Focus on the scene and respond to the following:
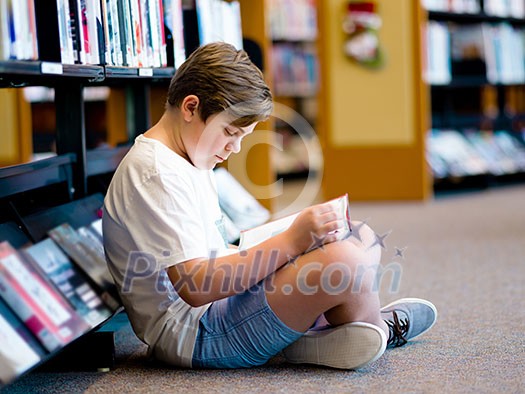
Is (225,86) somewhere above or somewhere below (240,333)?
above

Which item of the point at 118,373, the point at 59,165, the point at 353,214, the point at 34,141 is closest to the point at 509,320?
the point at 118,373

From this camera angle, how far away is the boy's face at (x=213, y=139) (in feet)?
5.78

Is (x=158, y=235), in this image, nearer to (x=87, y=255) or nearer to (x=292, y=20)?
(x=87, y=255)

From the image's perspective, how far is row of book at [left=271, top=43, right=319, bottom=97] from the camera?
6.79 meters

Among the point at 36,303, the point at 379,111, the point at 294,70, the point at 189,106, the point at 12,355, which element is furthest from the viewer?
the point at 294,70

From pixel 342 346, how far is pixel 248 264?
285 millimetres

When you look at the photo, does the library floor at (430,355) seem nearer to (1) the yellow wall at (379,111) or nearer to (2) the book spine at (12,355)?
(2) the book spine at (12,355)

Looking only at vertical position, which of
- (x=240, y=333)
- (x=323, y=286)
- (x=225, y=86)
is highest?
(x=225, y=86)

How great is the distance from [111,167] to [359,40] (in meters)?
2.83

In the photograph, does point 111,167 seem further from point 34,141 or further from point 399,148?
point 34,141

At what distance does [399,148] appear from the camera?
17.5 feet

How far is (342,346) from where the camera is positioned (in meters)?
1.83

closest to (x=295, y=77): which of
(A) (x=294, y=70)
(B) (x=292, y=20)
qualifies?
Answer: (A) (x=294, y=70)

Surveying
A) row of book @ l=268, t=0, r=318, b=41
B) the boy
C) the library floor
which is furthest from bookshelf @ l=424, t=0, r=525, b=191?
the boy
